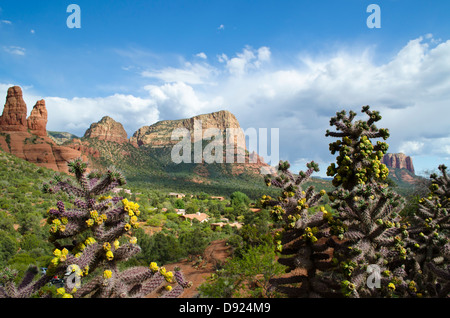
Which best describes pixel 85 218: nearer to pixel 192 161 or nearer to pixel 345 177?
pixel 345 177

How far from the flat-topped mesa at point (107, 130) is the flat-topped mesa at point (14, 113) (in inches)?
2077

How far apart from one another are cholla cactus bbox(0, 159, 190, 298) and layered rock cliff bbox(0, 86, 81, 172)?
70223mm

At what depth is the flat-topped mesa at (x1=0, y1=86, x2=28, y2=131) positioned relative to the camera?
7425 centimetres

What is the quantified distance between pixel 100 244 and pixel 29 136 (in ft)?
276

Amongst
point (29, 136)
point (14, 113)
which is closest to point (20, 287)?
point (29, 136)

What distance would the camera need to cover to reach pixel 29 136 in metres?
72.6

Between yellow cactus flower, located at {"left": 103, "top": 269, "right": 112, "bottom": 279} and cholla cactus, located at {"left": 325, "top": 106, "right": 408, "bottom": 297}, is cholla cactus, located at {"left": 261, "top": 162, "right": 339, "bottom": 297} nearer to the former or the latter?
cholla cactus, located at {"left": 325, "top": 106, "right": 408, "bottom": 297}

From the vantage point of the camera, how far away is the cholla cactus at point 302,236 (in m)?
6.93

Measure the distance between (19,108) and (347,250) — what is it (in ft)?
307

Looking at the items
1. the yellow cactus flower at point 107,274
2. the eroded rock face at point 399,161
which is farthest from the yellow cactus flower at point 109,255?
the eroded rock face at point 399,161

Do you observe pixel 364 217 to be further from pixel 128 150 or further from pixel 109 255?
pixel 128 150

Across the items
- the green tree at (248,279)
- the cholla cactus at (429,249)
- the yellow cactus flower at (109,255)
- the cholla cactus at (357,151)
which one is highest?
the cholla cactus at (357,151)

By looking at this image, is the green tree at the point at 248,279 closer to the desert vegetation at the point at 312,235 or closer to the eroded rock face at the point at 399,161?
the desert vegetation at the point at 312,235
